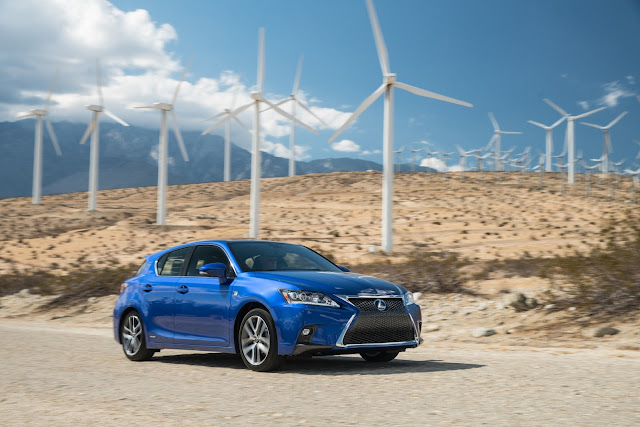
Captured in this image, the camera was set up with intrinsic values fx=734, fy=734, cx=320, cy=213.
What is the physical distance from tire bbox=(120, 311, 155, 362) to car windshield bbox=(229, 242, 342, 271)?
1.93 m

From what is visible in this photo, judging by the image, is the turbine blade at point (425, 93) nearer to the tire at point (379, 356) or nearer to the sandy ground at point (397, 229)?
the sandy ground at point (397, 229)

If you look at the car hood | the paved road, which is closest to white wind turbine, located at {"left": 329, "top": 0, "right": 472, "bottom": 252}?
the paved road

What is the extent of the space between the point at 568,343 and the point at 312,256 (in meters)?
4.51

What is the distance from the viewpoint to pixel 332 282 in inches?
333

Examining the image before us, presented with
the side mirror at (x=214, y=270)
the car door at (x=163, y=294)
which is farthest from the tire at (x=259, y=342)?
the car door at (x=163, y=294)

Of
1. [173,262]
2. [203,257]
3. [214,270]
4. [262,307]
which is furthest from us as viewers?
[173,262]

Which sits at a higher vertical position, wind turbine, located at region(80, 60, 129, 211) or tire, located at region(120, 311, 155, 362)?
wind turbine, located at region(80, 60, 129, 211)

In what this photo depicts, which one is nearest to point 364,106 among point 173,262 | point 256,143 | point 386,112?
point 386,112

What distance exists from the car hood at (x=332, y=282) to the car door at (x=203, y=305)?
58 centimetres

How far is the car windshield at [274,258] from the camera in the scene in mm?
9242

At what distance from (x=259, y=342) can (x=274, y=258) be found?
51.9 inches

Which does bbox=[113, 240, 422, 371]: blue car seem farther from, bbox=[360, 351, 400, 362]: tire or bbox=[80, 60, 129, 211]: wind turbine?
bbox=[80, 60, 129, 211]: wind turbine

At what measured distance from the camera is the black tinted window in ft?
31.5

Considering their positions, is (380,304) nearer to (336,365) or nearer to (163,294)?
(336,365)
